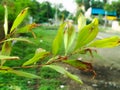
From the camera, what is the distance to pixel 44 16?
63938 millimetres

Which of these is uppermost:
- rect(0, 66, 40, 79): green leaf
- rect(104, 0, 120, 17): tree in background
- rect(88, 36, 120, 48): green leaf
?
rect(88, 36, 120, 48): green leaf

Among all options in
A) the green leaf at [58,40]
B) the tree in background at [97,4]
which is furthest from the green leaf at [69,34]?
the tree in background at [97,4]

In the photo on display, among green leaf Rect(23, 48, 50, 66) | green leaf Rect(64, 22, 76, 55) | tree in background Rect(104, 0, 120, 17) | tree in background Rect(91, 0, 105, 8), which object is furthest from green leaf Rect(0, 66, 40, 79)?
tree in background Rect(91, 0, 105, 8)

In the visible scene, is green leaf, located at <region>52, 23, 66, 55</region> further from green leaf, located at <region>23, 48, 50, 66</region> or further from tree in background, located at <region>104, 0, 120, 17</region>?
tree in background, located at <region>104, 0, 120, 17</region>

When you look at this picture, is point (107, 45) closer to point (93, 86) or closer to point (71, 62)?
point (71, 62)

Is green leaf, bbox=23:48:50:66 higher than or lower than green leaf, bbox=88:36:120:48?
lower

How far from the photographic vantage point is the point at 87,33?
3.58 ft

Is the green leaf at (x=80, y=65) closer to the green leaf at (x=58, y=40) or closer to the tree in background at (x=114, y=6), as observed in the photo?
the green leaf at (x=58, y=40)

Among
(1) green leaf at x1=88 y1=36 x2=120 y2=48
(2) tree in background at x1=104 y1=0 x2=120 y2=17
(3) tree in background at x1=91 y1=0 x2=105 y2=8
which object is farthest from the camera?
(3) tree in background at x1=91 y1=0 x2=105 y2=8

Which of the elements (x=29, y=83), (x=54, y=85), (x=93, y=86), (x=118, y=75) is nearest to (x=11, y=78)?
(x=29, y=83)

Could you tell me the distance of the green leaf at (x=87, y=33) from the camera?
1.09 m

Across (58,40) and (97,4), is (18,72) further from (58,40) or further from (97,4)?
(97,4)

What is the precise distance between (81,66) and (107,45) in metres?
0.11

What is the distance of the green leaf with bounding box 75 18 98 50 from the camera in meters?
1.09
